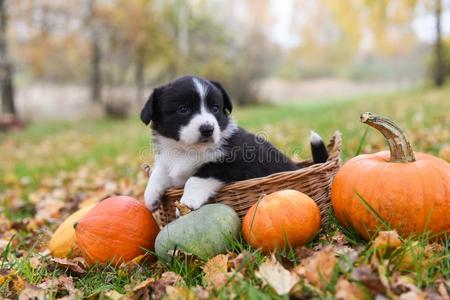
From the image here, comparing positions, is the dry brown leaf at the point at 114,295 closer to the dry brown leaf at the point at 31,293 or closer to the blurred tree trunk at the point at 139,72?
the dry brown leaf at the point at 31,293

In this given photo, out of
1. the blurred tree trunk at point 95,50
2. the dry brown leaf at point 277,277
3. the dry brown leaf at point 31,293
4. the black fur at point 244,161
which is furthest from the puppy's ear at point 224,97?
the blurred tree trunk at point 95,50

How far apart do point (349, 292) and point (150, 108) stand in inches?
64.4

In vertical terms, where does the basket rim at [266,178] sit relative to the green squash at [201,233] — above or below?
above

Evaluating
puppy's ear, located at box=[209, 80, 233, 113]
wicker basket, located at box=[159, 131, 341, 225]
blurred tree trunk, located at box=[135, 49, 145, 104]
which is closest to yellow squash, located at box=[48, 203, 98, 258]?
wicker basket, located at box=[159, 131, 341, 225]

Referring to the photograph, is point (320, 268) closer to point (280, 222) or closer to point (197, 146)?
point (280, 222)

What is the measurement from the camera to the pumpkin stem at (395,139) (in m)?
2.29

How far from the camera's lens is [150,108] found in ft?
9.02

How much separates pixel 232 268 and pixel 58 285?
0.88 m

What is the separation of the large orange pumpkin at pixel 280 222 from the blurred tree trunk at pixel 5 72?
1503 cm

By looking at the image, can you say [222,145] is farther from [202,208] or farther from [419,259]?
[419,259]

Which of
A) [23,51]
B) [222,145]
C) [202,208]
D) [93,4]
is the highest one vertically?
[93,4]

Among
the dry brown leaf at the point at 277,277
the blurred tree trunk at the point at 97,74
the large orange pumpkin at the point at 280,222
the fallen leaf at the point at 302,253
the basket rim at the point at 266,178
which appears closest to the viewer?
the dry brown leaf at the point at 277,277

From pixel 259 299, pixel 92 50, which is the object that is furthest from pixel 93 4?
pixel 259 299

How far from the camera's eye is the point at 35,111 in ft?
68.9
